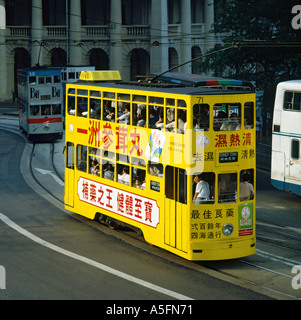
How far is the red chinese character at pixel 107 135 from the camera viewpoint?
77.2 feet

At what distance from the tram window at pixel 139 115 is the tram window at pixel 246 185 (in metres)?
3.23

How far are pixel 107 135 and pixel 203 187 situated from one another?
4.95 m

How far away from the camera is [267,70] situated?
149 ft

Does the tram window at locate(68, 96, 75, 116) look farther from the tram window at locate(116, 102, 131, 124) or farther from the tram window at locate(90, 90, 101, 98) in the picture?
the tram window at locate(116, 102, 131, 124)

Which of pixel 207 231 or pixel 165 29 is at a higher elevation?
pixel 165 29

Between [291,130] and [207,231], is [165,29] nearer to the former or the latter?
[291,130]

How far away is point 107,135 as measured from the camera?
23.7 m

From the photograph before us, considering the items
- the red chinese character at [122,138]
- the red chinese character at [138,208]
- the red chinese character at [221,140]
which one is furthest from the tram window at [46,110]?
the red chinese character at [221,140]

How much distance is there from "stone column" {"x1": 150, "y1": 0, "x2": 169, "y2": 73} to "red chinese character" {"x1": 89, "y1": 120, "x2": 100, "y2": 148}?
5215 cm

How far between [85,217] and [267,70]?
22.1 m

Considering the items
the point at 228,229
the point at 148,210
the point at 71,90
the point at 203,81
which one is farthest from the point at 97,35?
the point at 228,229

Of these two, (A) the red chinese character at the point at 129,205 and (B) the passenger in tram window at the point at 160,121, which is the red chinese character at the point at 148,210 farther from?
(B) the passenger in tram window at the point at 160,121

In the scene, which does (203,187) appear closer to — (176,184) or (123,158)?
(176,184)
